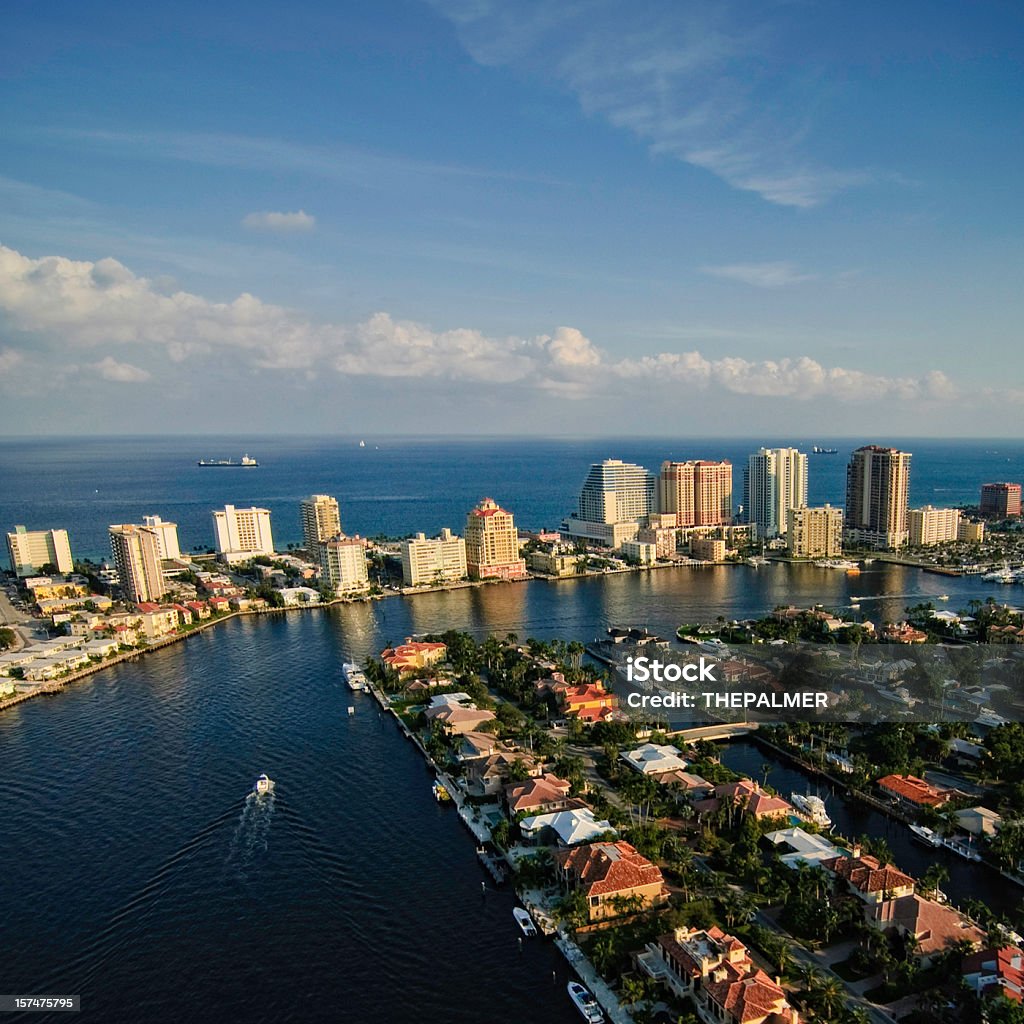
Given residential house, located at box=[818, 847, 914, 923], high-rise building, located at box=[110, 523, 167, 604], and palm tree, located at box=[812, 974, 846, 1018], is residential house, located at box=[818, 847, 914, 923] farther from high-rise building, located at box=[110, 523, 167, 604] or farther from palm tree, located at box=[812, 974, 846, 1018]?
high-rise building, located at box=[110, 523, 167, 604]

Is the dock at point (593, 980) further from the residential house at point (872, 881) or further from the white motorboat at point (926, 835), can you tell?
the white motorboat at point (926, 835)

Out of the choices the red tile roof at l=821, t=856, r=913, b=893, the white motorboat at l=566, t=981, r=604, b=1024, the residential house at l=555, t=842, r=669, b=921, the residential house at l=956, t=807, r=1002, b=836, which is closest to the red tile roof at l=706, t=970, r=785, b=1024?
the white motorboat at l=566, t=981, r=604, b=1024

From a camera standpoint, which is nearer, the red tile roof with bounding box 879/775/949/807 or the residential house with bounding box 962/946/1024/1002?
the residential house with bounding box 962/946/1024/1002

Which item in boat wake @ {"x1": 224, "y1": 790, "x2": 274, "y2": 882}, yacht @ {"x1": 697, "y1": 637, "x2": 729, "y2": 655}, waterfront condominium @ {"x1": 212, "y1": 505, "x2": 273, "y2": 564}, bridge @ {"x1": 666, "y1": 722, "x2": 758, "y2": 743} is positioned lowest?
bridge @ {"x1": 666, "y1": 722, "x2": 758, "y2": 743}

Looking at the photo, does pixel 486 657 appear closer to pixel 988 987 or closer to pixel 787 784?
pixel 787 784

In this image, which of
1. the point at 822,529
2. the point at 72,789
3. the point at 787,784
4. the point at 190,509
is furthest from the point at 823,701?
the point at 190,509

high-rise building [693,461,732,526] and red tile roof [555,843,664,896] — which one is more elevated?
high-rise building [693,461,732,526]
